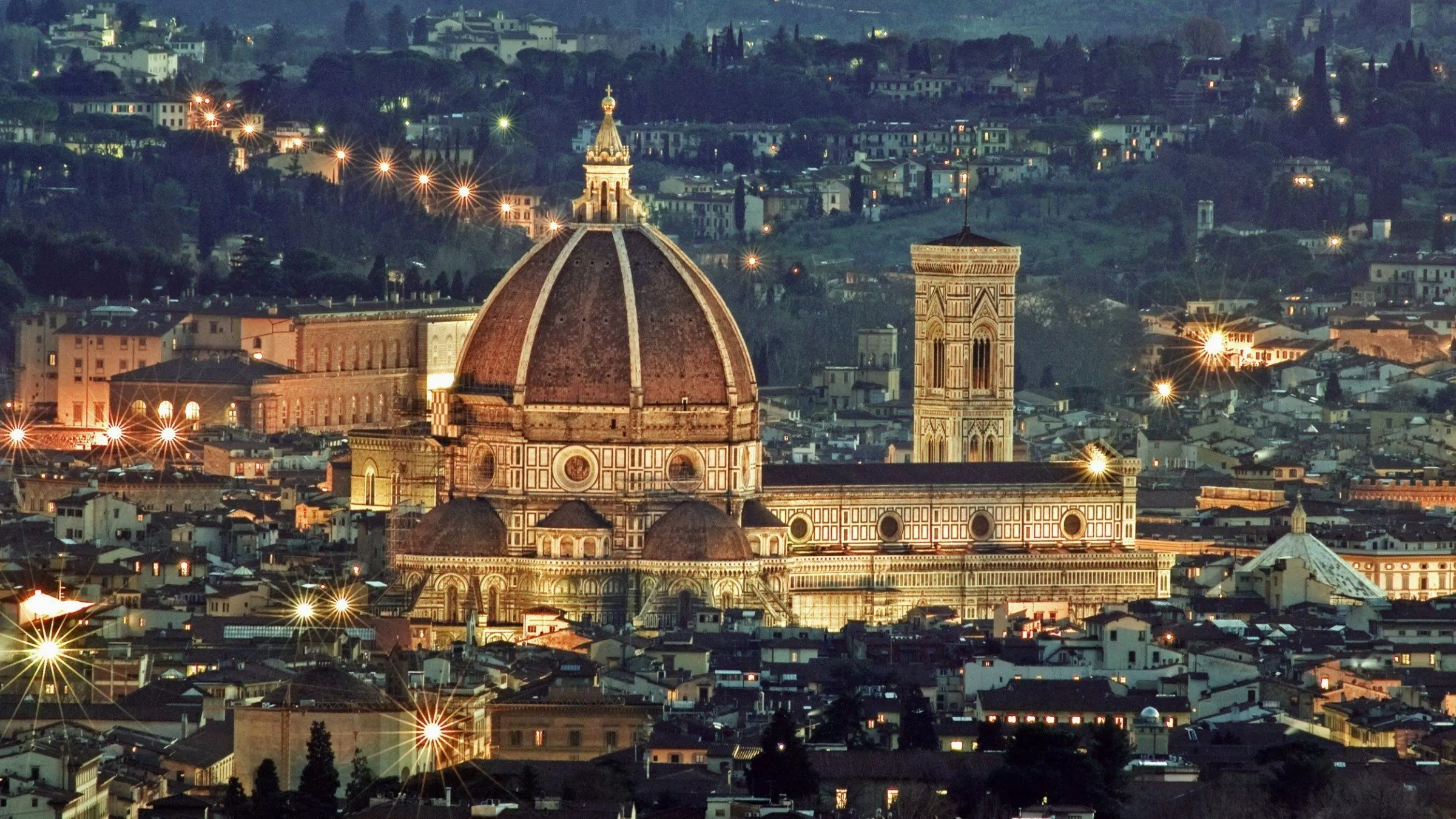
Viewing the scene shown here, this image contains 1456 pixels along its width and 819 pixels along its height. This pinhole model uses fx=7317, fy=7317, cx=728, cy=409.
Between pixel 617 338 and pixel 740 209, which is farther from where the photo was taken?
pixel 740 209

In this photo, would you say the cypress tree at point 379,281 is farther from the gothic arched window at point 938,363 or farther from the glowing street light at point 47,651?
the glowing street light at point 47,651

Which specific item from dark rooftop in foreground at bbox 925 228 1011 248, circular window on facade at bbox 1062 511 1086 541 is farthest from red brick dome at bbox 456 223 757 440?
dark rooftop in foreground at bbox 925 228 1011 248

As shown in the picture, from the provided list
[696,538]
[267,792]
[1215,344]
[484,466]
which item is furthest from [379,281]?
[267,792]

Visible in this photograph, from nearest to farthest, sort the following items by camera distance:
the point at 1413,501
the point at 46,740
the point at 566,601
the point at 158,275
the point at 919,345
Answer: the point at 46,740
the point at 566,601
the point at 919,345
the point at 1413,501
the point at 158,275

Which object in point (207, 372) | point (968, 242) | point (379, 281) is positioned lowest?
point (207, 372)

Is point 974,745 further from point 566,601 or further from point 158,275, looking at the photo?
point 158,275

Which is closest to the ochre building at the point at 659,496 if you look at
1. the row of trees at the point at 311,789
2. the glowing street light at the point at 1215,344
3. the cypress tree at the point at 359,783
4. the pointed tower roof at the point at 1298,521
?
the pointed tower roof at the point at 1298,521

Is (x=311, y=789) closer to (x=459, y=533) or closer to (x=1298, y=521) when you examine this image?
(x=459, y=533)

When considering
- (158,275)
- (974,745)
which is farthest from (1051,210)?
(974,745)
